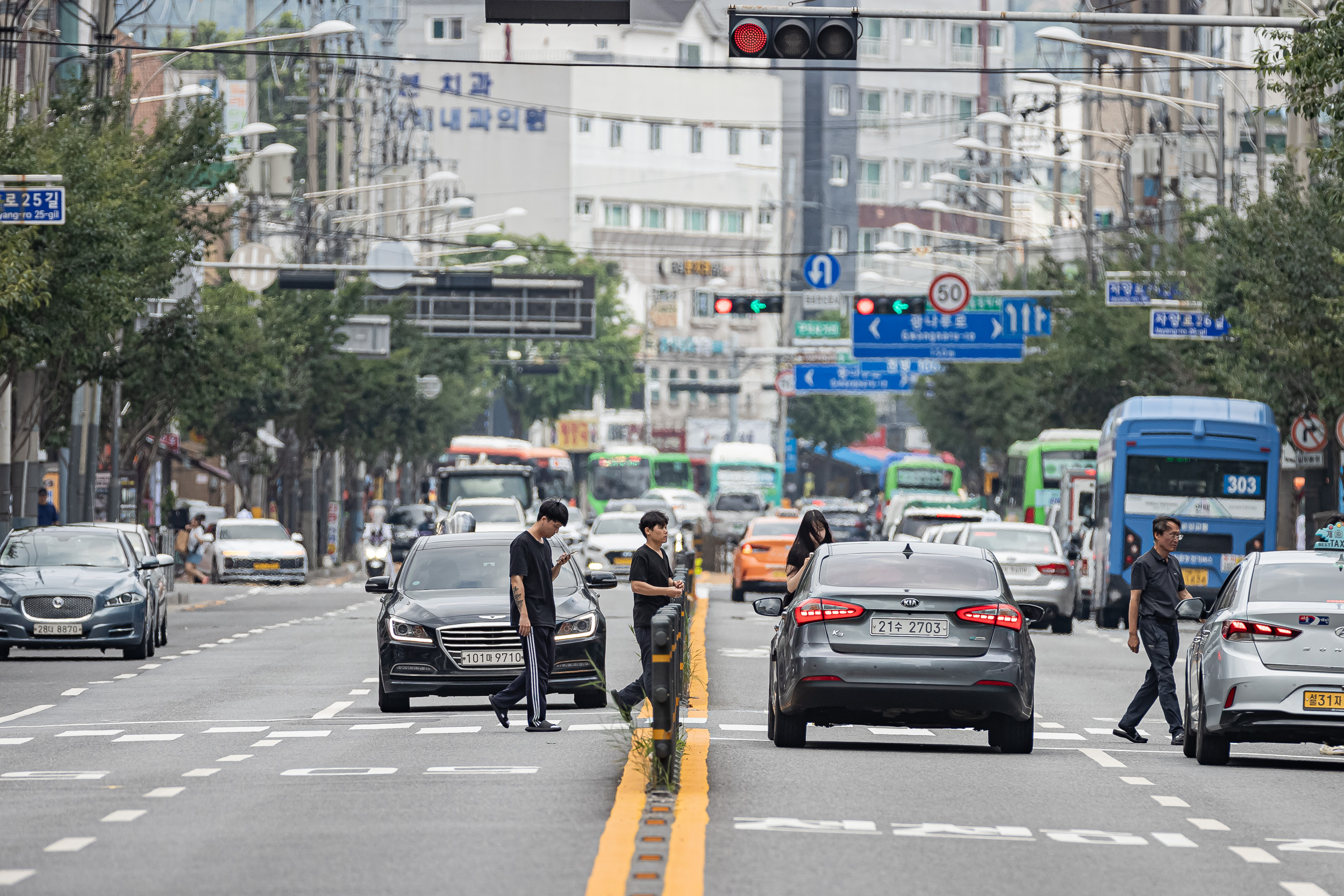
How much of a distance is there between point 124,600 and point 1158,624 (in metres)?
13.3

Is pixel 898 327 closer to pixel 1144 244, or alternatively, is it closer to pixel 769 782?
pixel 1144 244

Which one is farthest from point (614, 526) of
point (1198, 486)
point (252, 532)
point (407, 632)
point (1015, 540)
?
point (407, 632)

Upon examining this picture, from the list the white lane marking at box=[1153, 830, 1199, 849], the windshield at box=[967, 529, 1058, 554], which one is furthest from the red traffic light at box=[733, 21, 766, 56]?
the windshield at box=[967, 529, 1058, 554]

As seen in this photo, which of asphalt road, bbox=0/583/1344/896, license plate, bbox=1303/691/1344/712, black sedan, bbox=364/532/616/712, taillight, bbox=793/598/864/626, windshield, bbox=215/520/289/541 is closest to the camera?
asphalt road, bbox=0/583/1344/896

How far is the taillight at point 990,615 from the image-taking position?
1622 cm

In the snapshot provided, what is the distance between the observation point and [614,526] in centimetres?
5394

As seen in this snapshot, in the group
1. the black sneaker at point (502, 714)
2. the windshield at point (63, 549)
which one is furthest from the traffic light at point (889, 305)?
the black sneaker at point (502, 714)

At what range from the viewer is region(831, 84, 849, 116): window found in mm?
150250

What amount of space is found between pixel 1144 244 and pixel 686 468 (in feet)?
129

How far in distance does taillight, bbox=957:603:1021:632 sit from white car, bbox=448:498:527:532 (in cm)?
3517

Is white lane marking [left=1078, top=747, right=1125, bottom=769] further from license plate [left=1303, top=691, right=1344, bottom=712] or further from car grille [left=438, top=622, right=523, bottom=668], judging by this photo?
car grille [left=438, top=622, right=523, bottom=668]

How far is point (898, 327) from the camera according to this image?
63.2 meters

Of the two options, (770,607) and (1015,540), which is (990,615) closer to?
(770,607)

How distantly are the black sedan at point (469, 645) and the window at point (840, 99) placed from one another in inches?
5157
